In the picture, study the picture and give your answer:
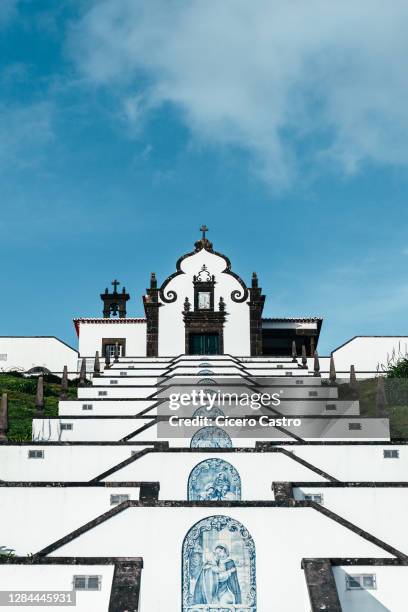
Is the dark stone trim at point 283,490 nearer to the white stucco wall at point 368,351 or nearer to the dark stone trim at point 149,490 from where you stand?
the dark stone trim at point 149,490

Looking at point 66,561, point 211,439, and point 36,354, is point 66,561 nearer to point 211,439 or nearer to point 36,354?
point 211,439

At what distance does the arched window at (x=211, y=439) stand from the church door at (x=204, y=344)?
2346cm

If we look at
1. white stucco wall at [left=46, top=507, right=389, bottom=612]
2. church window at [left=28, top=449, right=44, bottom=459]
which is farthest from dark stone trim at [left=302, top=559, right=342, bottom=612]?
church window at [left=28, top=449, right=44, bottom=459]

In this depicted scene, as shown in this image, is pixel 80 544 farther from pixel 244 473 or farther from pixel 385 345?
pixel 385 345

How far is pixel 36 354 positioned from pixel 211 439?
30357 mm

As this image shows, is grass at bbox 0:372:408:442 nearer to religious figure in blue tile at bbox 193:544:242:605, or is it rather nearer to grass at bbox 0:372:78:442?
grass at bbox 0:372:78:442

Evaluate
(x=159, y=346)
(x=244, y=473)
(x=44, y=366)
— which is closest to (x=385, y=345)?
(x=159, y=346)

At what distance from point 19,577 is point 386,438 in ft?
48.2

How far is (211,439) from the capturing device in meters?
24.2

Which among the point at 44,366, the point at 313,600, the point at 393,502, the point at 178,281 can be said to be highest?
the point at 178,281

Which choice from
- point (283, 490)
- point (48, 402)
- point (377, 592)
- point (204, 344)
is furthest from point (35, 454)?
point (204, 344)

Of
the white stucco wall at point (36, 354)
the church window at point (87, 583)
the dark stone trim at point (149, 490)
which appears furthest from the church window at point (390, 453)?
the white stucco wall at point (36, 354)

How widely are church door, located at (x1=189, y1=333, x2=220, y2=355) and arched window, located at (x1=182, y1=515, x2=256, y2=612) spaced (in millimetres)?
32491

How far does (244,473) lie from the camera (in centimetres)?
2003
